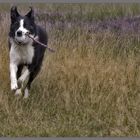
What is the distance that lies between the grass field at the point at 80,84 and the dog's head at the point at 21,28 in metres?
0.80

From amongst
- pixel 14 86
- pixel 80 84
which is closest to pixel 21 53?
pixel 14 86

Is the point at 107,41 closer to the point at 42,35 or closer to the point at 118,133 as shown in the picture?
the point at 42,35

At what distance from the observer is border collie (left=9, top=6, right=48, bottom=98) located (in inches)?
310

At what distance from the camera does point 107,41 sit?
31.7ft

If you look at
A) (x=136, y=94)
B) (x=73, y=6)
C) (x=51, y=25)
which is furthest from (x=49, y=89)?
(x=73, y=6)

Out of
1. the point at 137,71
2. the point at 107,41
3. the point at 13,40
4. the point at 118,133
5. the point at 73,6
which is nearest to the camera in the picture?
the point at 118,133

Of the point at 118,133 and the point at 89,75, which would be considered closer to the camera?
the point at 118,133

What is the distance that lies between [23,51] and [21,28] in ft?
1.79

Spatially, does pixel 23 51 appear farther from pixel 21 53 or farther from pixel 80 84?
pixel 80 84

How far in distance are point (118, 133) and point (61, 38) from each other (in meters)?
3.05

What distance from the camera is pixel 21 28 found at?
775 cm

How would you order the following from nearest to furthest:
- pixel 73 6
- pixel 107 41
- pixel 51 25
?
pixel 107 41
pixel 51 25
pixel 73 6

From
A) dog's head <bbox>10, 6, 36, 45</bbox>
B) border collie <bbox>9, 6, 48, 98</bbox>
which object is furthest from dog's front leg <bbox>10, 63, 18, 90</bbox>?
dog's head <bbox>10, 6, 36, 45</bbox>

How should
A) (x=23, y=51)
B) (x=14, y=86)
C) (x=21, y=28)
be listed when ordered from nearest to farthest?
(x=21, y=28), (x=14, y=86), (x=23, y=51)
